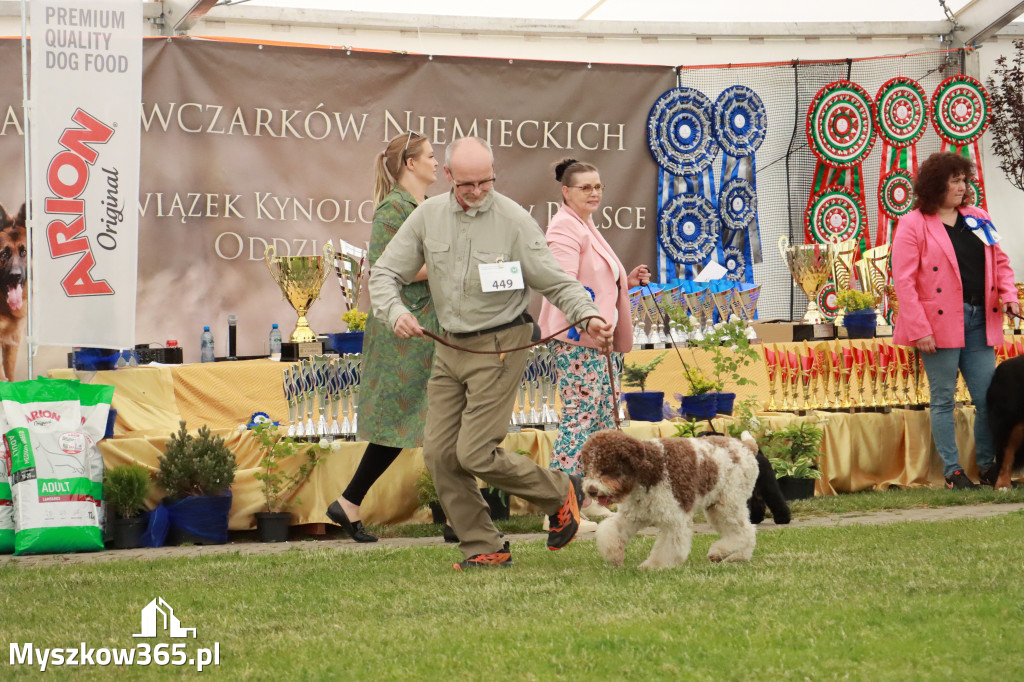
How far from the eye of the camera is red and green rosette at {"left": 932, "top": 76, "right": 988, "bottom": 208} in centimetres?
1013

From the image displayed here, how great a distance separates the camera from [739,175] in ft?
32.8

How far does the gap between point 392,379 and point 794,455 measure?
2587 mm

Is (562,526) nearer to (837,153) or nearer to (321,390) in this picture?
(321,390)

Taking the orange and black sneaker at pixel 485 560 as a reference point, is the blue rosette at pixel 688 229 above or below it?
above

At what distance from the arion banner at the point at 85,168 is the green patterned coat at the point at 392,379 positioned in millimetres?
1321

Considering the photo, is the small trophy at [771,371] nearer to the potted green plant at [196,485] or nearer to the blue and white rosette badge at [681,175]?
the blue and white rosette badge at [681,175]

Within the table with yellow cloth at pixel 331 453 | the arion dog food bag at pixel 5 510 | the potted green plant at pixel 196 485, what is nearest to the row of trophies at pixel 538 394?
the table with yellow cloth at pixel 331 453

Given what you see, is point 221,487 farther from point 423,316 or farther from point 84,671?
point 84,671

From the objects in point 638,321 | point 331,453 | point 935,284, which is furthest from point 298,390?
point 935,284

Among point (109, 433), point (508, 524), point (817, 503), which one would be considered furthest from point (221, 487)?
point (817, 503)

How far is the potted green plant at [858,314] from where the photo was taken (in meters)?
8.16

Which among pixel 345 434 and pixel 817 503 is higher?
pixel 345 434

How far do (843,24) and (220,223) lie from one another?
5.36 meters

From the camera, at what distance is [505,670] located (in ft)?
10.1
